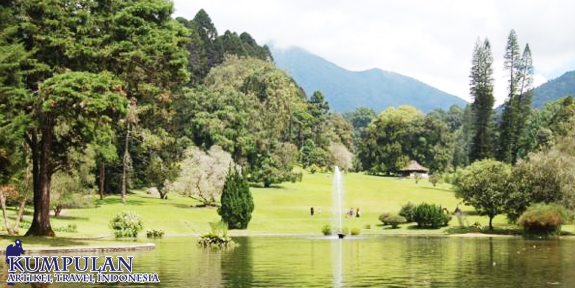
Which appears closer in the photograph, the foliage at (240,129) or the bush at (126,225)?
the bush at (126,225)

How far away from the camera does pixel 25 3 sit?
3488 cm

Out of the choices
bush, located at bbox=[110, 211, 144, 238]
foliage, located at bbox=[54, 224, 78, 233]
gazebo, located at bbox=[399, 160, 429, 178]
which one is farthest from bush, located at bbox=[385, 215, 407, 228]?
gazebo, located at bbox=[399, 160, 429, 178]

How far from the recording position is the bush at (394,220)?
62875 mm

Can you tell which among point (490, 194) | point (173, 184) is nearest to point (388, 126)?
point (173, 184)

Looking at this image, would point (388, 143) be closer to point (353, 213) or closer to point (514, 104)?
point (514, 104)

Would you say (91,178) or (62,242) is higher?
(91,178)

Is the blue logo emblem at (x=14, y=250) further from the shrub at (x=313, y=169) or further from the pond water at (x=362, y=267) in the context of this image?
the shrub at (x=313, y=169)

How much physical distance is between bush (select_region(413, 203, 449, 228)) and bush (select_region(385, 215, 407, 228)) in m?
1.69

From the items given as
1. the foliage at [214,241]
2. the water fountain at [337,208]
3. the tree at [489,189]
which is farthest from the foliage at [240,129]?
the foliage at [214,241]

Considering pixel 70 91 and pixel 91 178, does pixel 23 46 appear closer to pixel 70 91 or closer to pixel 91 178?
pixel 70 91

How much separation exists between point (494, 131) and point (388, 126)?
1699 inches

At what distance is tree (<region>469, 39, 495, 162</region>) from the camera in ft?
338

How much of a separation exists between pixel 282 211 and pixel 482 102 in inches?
1715

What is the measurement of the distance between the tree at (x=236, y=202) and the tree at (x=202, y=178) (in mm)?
14307
